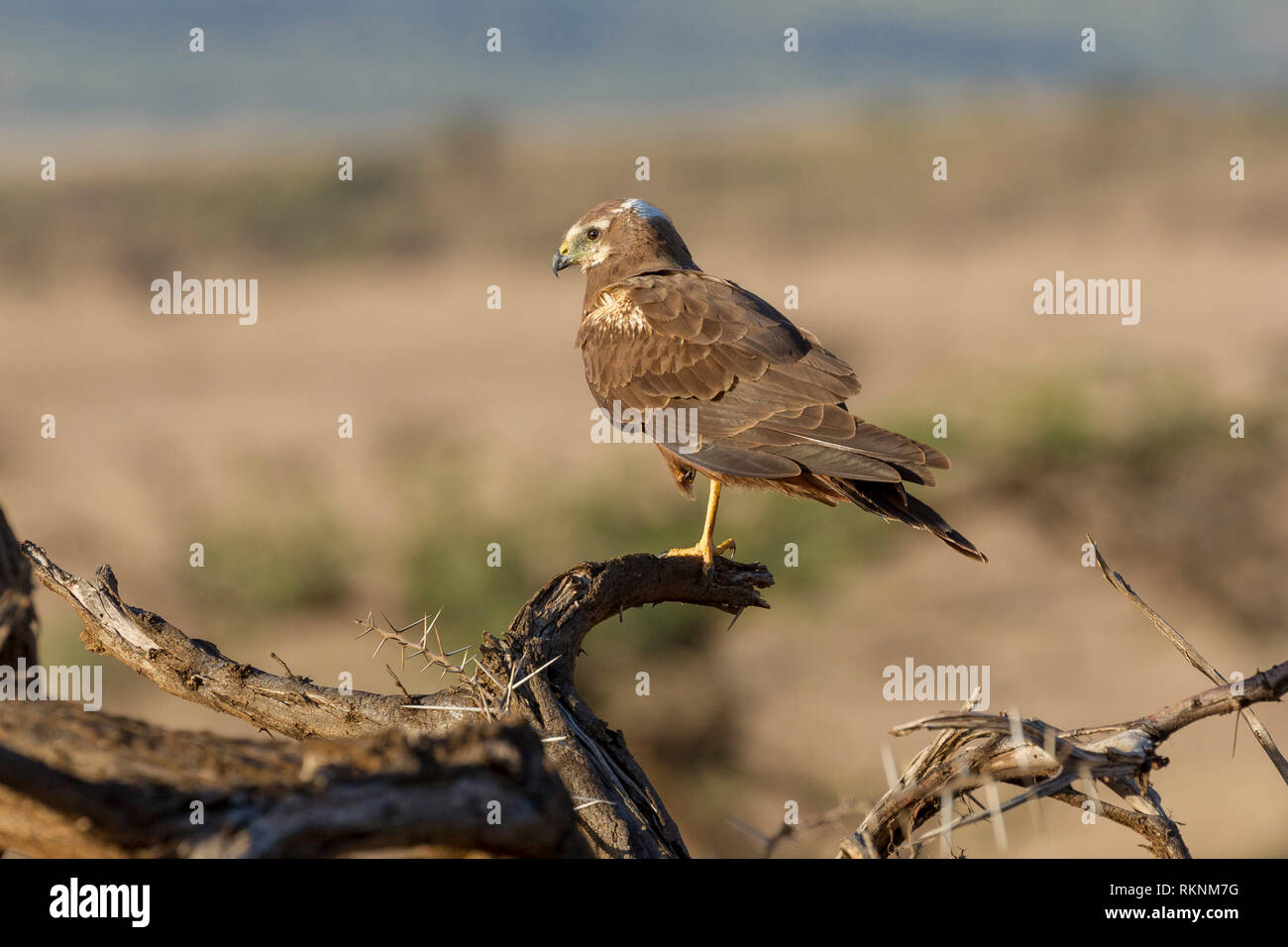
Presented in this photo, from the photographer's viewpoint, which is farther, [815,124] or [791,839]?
[815,124]

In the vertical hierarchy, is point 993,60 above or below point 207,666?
above

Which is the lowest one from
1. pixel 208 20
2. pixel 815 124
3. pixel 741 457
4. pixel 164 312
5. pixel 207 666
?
pixel 207 666

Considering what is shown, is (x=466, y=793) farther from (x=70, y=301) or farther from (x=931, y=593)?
(x=70, y=301)

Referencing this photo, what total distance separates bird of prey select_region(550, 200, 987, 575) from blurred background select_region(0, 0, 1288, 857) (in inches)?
62.5

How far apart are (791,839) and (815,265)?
27.5 metres

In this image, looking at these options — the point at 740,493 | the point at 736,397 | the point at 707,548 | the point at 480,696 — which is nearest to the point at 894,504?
the point at 707,548

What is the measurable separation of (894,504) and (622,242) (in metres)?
2.28

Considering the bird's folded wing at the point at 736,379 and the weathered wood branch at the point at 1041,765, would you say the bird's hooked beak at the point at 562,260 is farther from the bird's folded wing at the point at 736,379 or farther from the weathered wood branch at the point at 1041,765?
the weathered wood branch at the point at 1041,765

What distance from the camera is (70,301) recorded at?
2841 centimetres

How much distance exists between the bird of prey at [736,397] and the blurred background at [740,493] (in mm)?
1588

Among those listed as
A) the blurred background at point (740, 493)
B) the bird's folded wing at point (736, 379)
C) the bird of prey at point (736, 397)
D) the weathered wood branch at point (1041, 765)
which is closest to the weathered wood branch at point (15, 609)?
the weathered wood branch at point (1041, 765)

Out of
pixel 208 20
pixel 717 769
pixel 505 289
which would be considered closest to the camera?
pixel 717 769

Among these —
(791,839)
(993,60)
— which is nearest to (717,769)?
(791,839)

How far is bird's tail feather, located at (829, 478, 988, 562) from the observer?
4.82 meters
